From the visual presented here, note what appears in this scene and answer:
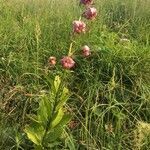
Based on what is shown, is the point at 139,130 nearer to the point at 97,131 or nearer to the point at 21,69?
the point at 97,131

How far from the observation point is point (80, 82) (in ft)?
11.6

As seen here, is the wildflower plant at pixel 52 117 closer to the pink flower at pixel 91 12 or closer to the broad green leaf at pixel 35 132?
the broad green leaf at pixel 35 132

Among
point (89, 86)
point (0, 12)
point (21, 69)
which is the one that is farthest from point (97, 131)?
A: point (0, 12)

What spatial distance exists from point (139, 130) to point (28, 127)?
Answer: 2.39 ft

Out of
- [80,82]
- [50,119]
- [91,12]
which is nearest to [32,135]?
[50,119]

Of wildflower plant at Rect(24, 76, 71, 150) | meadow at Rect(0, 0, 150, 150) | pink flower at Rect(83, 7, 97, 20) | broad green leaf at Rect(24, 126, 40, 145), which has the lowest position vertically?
meadow at Rect(0, 0, 150, 150)

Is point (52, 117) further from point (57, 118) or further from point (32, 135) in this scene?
point (32, 135)

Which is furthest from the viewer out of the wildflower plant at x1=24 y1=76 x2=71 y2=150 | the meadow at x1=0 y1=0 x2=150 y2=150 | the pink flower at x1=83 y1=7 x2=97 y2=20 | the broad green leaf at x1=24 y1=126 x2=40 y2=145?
the meadow at x1=0 y1=0 x2=150 y2=150

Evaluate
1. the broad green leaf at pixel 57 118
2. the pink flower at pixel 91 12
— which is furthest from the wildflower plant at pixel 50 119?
the pink flower at pixel 91 12

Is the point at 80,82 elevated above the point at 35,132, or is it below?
below

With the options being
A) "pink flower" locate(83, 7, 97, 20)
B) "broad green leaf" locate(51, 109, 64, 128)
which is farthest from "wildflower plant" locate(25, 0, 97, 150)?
"pink flower" locate(83, 7, 97, 20)

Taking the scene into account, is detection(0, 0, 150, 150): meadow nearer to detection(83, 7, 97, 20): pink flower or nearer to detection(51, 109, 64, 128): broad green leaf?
detection(51, 109, 64, 128): broad green leaf

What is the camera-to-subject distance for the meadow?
310 cm

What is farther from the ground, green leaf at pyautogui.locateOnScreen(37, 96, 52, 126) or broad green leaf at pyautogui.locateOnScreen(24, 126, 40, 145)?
green leaf at pyautogui.locateOnScreen(37, 96, 52, 126)
